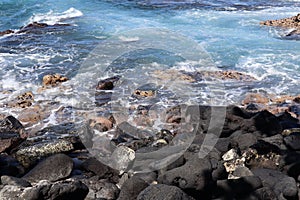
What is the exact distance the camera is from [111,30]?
698 inches

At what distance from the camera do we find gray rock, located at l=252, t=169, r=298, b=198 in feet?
14.9

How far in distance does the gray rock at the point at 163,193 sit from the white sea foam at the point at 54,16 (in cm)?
1624

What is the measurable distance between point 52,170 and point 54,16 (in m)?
17.2

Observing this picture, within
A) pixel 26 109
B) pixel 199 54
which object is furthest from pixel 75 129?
pixel 199 54

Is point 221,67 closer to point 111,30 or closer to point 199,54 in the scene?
point 199,54

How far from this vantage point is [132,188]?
15.0 feet

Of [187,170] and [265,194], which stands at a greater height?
[187,170]

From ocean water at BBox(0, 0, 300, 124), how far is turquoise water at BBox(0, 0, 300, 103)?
0.08 ft

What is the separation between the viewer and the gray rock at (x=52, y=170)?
16.8 feet

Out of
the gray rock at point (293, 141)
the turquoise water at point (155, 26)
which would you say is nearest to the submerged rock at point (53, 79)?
the turquoise water at point (155, 26)

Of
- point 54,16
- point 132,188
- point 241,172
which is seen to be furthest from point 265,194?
point 54,16

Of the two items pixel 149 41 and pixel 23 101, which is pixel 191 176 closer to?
pixel 23 101

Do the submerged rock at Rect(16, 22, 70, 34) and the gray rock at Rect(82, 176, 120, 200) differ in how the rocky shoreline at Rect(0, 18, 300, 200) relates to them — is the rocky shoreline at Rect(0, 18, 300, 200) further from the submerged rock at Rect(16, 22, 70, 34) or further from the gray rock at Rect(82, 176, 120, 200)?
the submerged rock at Rect(16, 22, 70, 34)

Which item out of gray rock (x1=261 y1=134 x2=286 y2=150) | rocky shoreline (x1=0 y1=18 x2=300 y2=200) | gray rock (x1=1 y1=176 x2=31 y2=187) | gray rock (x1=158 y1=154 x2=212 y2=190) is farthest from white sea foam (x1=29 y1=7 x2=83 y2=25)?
gray rock (x1=158 y1=154 x2=212 y2=190)
